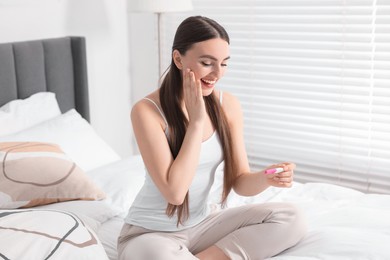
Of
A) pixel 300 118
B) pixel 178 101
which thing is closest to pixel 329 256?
pixel 178 101

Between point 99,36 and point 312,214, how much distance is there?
5.93 feet

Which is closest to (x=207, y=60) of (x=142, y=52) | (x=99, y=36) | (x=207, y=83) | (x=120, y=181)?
(x=207, y=83)

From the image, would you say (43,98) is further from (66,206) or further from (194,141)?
(194,141)

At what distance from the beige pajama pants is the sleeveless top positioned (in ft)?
0.07

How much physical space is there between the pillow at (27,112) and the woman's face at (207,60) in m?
1.07

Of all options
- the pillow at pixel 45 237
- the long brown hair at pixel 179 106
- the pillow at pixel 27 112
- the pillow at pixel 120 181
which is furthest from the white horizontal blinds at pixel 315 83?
the pillow at pixel 45 237

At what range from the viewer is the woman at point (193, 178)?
1.76 metres

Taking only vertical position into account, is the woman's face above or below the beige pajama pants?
above

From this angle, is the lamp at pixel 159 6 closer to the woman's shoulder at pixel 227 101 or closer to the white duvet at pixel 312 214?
the white duvet at pixel 312 214

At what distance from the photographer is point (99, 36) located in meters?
3.40

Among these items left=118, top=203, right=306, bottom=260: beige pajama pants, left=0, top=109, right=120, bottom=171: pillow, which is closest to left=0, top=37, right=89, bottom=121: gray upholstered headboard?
left=0, top=109, right=120, bottom=171: pillow

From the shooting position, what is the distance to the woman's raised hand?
1.79m

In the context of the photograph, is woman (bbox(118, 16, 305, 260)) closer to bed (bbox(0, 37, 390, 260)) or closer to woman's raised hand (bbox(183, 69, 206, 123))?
woman's raised hand (bbox(183, 69, 206, 123))

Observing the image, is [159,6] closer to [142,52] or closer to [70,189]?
[142,52]
